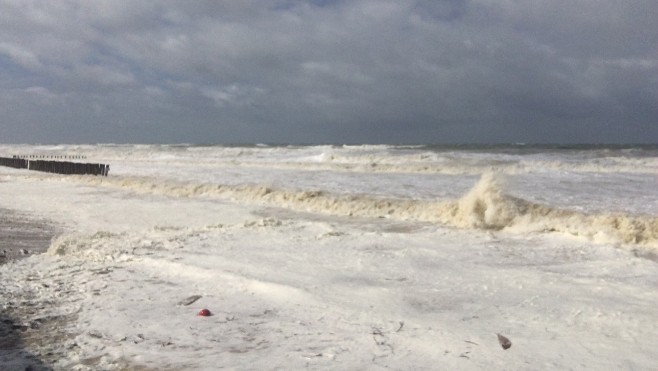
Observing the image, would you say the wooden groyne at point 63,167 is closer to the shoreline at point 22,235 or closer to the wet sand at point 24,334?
the shoreline at point 22,235

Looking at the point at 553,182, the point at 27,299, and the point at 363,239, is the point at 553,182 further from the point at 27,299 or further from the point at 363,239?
the point at 27,299

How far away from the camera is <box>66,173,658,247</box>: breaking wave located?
7.30 metres

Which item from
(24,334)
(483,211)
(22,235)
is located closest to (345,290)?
(24,334)

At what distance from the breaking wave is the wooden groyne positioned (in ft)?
27.4

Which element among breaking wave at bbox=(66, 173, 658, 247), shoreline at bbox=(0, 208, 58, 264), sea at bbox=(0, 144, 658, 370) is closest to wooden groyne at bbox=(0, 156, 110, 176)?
breaking wave at bbox=(66, 173, 658, 247)

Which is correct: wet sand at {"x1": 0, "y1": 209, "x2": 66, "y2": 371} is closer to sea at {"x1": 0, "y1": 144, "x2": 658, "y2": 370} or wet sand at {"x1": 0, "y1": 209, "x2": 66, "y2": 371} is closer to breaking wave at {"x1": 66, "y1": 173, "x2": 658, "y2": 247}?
sea at {"x1": 0, "y1": 144, "x2": 658, "y2": 370}

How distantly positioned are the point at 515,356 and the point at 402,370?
0.76m

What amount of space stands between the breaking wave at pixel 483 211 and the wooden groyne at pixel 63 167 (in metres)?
8.35

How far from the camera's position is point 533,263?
5785mm

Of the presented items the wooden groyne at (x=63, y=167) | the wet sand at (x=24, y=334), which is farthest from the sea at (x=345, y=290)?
the wooden groyne at (x=63, y=167)

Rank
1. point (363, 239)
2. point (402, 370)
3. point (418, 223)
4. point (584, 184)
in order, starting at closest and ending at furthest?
point (402, 370)
point (363, 239)
point (418, 223)
point (584, 184)

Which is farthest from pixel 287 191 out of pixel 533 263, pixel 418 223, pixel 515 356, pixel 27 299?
pixel 515 356

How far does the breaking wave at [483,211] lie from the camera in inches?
287

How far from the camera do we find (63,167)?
71.5 feet
